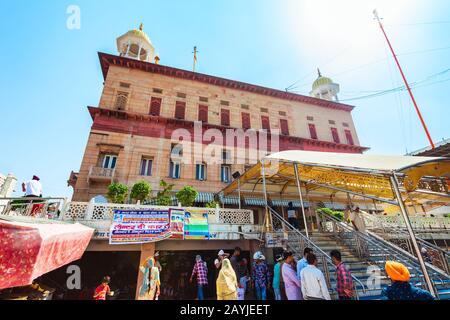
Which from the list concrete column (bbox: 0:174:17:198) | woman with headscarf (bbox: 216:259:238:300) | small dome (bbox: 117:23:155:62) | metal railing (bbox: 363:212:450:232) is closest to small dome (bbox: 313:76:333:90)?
metal railing (bbox: 363:212:450:232)

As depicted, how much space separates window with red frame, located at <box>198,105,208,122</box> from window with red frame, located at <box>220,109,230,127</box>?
1408mm

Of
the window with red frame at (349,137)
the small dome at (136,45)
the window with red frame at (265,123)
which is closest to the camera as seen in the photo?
the small dome at (136,45)

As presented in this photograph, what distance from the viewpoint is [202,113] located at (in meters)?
17.7

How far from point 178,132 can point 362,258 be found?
13538 mm

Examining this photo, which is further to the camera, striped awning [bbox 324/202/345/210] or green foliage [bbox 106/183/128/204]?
striped awning [bbox 324/202/345/210]

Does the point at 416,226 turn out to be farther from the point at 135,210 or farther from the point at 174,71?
the point at 174,71

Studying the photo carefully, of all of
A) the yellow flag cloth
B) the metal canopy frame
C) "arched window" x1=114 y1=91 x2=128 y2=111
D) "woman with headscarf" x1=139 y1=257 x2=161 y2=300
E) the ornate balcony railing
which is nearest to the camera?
the yellow flag cloth

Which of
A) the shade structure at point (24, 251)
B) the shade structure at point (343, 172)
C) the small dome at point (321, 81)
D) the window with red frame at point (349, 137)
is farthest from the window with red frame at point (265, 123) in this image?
the shade structure at point (24, 251)

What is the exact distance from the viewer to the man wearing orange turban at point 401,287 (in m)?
2.87

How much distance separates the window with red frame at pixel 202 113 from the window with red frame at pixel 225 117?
1.41 m

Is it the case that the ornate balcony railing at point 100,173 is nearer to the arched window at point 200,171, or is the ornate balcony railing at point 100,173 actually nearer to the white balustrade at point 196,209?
the white balustrade at point 196,209

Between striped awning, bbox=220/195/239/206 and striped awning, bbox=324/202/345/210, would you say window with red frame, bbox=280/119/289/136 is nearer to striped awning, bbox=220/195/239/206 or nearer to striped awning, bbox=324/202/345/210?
striped awning, bbox=324/202/345/210

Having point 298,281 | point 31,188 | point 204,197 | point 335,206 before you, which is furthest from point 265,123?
point 31,188

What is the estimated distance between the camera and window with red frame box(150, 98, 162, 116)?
645 inches
